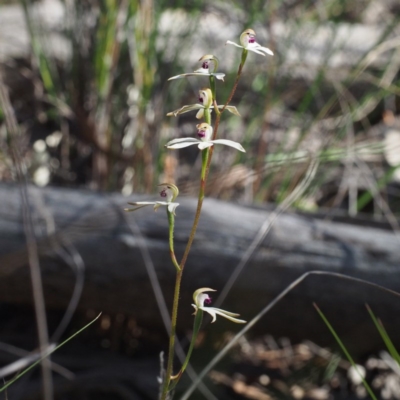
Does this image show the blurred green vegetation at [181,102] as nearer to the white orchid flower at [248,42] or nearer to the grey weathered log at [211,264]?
the grey weathered log at [211,264]

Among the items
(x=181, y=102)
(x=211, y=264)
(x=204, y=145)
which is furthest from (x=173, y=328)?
(x=181, y=102)

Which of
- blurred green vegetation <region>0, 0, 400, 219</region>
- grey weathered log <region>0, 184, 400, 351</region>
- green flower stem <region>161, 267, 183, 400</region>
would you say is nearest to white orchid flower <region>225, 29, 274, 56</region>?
green flower stem <region>161, 267, 183, 400</region>

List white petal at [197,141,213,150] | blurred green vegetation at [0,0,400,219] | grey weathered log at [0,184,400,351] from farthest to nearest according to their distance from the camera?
1. blurred green vegetation at [0,0,400,219]
2. grey weathered log at [0,184,400,351]
3. white petal at [197,141,213,150]

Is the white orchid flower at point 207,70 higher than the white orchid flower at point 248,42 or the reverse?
the reverse

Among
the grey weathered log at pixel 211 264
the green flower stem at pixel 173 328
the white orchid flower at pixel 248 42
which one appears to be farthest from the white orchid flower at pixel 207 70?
the grey weathered log at pixel 211 264

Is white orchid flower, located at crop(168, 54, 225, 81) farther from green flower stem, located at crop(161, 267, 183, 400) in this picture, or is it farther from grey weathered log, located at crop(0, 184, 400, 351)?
grey weathered log, located at crop(0, 184, 400, 351)

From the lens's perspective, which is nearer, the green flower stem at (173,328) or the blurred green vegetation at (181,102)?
the green flower stem at (173,328)

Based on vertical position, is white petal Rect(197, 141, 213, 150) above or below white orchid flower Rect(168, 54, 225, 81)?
below
